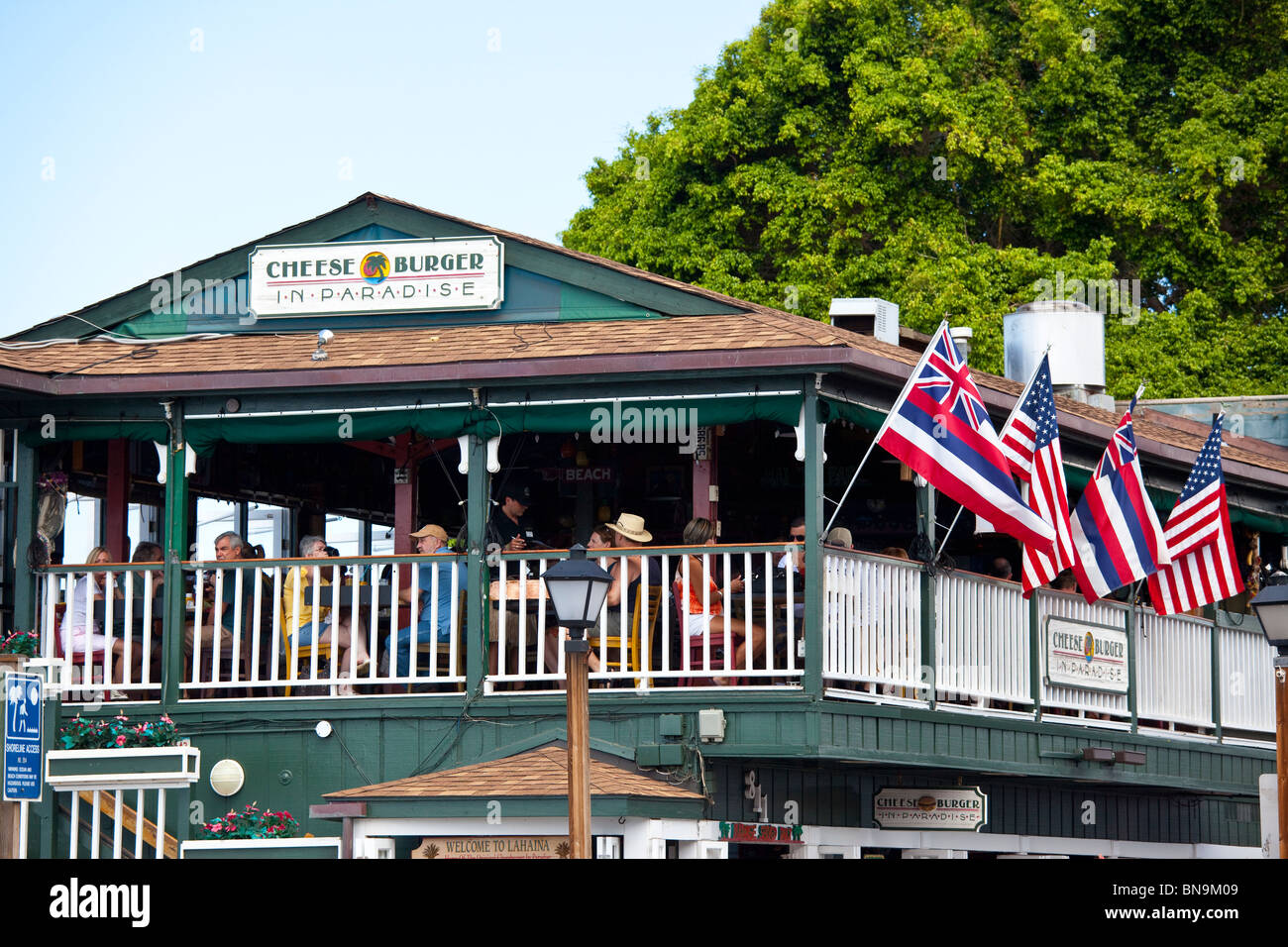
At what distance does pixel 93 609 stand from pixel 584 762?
5.51 metres

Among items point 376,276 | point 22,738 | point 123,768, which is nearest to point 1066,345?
point 376,276

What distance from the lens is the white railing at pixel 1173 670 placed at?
16312 millimetres

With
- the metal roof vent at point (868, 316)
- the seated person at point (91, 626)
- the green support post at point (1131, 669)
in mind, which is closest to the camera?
the seated person at point (91, 626)

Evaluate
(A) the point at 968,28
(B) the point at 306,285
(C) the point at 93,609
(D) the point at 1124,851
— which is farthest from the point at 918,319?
(C) the point at 93,609

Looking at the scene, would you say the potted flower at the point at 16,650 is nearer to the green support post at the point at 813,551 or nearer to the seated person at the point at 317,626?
the seated person at the point at 317,626

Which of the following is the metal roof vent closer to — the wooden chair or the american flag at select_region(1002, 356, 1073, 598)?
the american flag at select_region(1002, 356, 1073, 598)

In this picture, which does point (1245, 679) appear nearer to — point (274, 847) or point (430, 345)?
point (430, 345)

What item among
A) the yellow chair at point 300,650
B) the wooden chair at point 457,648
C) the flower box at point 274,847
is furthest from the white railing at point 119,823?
the wooden chair at point 457,648

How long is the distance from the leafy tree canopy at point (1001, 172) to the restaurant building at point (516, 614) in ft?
41.3

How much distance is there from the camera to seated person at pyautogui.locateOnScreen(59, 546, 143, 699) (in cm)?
Result: 1379

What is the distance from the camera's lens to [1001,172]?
98.9 ft

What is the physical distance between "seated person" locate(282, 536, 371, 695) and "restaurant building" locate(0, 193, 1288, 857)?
0.05m

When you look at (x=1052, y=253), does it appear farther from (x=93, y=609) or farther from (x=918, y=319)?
(x=93, y=609)

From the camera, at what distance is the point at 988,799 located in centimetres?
1560
